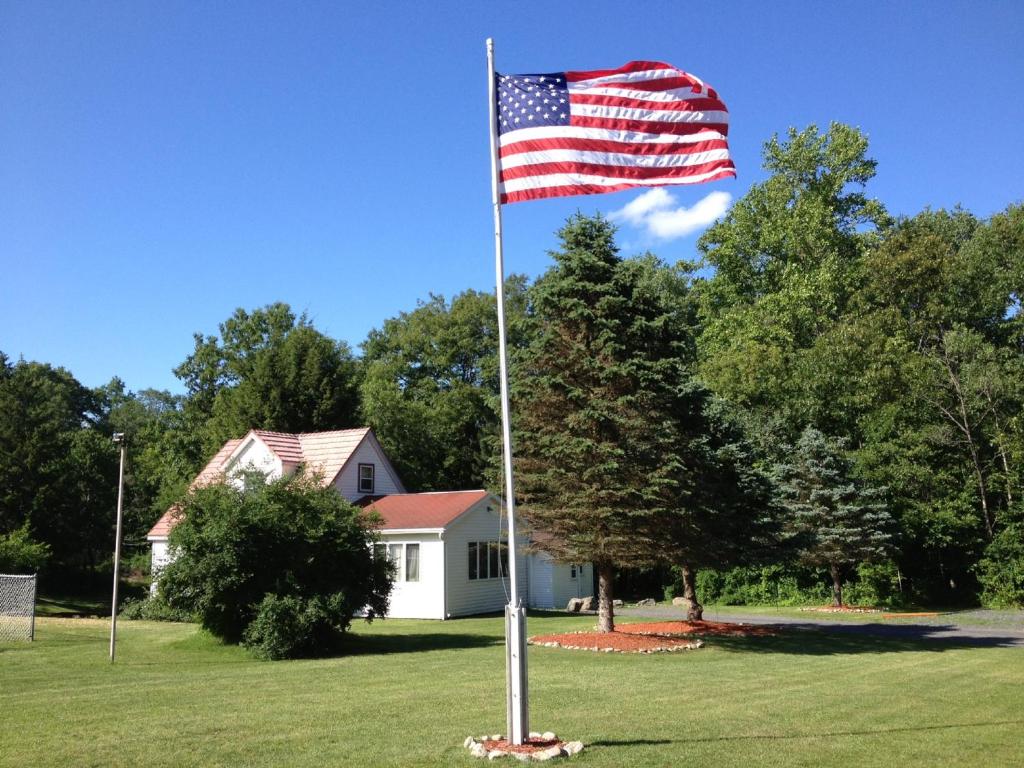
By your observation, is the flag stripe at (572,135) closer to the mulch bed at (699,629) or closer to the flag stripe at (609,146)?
the flag stripe at (609,146)

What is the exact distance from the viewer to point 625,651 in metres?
18.4

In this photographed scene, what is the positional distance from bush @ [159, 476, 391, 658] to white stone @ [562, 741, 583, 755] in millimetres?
10598

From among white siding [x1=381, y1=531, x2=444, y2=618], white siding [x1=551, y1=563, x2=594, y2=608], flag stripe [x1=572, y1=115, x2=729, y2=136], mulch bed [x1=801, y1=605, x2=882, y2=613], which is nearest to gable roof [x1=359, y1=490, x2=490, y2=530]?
white siding [x1=381, y1=531, x2=444, y2=618]

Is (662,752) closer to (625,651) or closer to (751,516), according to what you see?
(625,651)

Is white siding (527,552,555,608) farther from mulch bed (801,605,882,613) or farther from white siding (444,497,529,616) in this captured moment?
mulch bed (801,605,882,613)

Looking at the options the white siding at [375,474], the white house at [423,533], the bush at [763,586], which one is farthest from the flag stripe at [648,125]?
the bush at [763,586]

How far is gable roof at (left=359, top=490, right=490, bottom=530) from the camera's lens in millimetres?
29016

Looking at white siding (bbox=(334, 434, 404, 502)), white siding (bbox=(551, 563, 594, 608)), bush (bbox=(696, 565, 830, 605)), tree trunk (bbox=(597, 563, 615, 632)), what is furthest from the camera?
bush (bbox=(696, 565, 830, 605))

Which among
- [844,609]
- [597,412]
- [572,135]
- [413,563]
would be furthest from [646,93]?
[844,609]

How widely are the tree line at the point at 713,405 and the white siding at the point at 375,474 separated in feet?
23.1

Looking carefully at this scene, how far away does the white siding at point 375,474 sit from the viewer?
33.0m

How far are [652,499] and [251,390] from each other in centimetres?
3266

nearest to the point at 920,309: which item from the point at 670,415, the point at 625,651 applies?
the point at 670,415

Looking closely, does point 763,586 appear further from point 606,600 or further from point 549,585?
point 606,600
